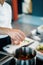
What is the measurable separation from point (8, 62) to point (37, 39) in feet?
1.64

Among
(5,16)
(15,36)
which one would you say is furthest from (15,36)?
(5,16)

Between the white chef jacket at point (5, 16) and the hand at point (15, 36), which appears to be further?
the white chef jacket at point (5, 16)

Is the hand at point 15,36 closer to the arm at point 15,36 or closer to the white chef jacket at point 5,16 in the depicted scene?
the arm at point 15,36

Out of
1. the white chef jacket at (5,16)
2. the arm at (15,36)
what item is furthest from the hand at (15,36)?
the white chef jacket at (5,16)

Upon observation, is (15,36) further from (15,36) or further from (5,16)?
(5,16)

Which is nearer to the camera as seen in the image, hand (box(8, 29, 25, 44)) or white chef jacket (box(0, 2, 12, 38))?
hand (box(8, 29, 25, 44))

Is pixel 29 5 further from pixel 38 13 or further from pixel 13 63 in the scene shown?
pixel 13 63

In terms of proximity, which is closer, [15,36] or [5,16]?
[15,36]

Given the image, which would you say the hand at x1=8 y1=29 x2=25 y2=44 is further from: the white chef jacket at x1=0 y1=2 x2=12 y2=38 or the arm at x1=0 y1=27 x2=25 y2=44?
the white chef jacket at x1=0 y1=2 x2=12 y2=38

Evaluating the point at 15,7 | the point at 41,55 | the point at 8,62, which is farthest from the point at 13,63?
the point at 15,7

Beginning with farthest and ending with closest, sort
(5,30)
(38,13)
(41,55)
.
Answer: (38,13)
(5,30)
(41,55)

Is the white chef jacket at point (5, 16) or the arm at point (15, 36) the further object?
the white chef jacket at point (5, 16)

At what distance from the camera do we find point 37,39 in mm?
1111

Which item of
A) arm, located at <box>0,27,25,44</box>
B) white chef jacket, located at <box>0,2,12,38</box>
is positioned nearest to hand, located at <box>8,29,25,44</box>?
arm, located at <box>0,27,25,44</box>
